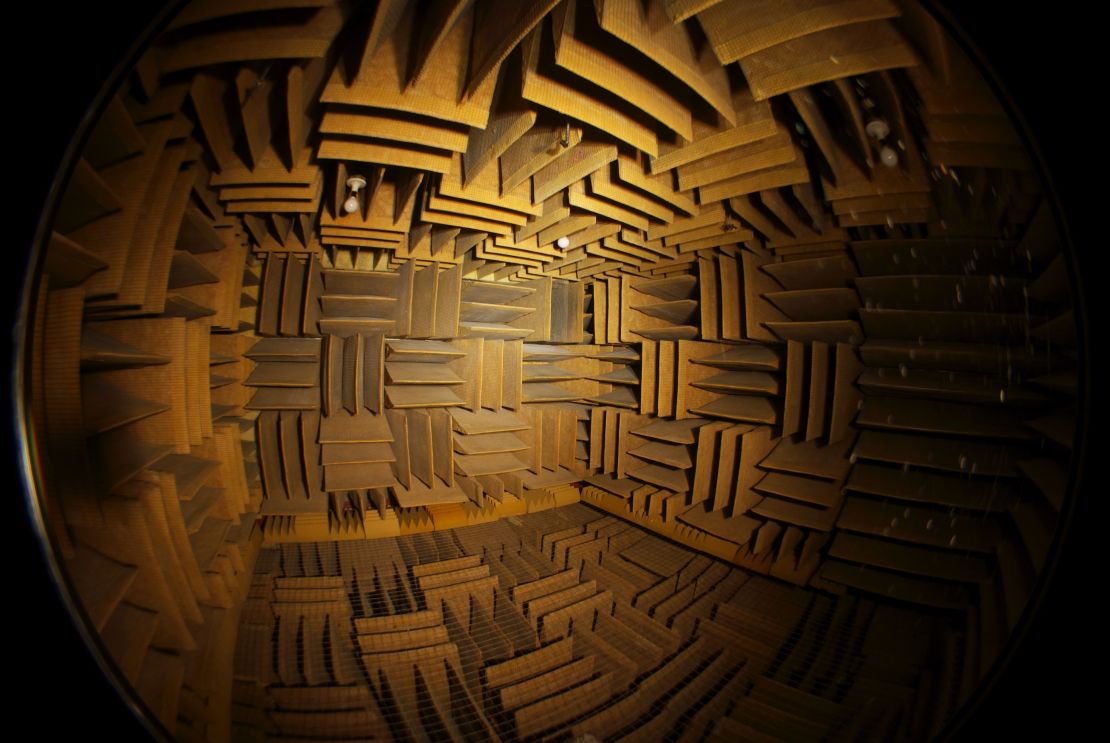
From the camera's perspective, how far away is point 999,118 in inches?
47.6

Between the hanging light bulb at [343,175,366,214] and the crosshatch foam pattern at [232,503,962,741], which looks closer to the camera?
the crosshatch foam pattern at [232,503,962,741]

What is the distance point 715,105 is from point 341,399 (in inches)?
134

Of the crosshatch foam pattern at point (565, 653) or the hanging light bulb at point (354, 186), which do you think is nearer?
the crosshatch foam pattern at point (565, 653)

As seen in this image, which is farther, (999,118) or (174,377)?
(174,377)

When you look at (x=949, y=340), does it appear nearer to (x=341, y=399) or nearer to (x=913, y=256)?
(x=913, y=256)

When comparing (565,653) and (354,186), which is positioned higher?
(354,186)

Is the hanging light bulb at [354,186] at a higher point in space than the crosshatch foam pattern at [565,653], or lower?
higher

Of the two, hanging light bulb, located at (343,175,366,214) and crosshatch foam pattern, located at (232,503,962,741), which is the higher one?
hanging light bulb, located at (343,175,366,214)

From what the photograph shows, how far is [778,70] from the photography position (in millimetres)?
1320

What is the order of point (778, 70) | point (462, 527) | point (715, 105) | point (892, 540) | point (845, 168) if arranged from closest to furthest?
point (778, 70), point (715, 105), point (845, 168), point (892, 540), point (462, 527)

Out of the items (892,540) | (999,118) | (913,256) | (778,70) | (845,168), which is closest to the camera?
(999,118)

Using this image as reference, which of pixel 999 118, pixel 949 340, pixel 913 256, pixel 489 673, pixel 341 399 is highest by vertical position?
pixel 999 118

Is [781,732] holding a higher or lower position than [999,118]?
lower

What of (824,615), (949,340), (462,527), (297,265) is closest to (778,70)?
(949,340)
